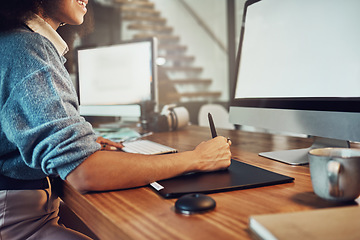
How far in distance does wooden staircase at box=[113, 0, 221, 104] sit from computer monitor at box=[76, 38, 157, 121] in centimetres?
272

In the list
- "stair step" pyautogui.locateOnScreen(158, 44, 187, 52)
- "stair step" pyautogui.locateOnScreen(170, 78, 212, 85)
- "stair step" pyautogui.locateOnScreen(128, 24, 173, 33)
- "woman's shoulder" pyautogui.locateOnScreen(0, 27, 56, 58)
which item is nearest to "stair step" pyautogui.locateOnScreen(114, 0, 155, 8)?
"stair step" pyautogui.locateOnScreen(128, 24, 173, 33)

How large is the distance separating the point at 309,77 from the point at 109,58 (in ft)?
3.98

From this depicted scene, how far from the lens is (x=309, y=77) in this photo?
0.81m

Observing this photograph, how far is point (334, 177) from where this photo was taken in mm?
486

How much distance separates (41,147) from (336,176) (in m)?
0.51

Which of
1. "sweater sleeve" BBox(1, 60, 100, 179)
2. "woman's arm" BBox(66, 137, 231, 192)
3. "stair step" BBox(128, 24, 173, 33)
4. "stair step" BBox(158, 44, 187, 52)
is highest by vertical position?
"stair step" BBox(128, 24, 173, 33)

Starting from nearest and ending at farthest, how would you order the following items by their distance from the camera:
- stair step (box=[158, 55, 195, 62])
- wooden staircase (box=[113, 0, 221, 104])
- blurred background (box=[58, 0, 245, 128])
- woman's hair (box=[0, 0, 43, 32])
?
1. woman's hair (box=[0, 0, 43, 32])
2. blurred background (box=[58, 0, 245, 128])
3. wooden staircase (box=[113, 0, 221, 104])
4. stair step (box=[158, 55, 195, 62])

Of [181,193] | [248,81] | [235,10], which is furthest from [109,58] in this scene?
[235,10]

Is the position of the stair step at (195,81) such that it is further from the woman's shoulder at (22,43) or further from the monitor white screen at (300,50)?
the woman's shoulder at (22,43)

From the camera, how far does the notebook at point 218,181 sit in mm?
602

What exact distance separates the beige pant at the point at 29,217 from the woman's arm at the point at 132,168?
0.64ft

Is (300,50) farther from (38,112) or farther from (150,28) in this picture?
(150,28)

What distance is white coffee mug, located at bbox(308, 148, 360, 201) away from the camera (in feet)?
1.56

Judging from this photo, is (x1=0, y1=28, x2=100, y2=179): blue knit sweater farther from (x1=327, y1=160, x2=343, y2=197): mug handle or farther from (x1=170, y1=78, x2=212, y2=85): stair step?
(x1=170, y1=78, x2=212, y2=85): stair step
